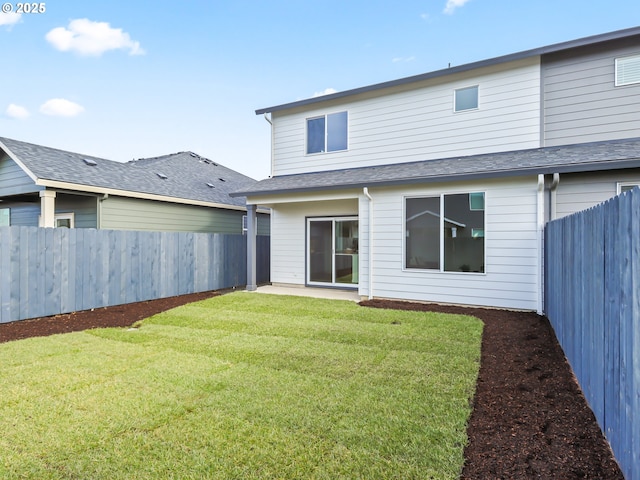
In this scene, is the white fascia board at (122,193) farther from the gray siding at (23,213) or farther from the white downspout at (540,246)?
the white downspout at (540,246)

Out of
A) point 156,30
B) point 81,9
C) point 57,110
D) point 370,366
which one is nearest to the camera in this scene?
point 370,366

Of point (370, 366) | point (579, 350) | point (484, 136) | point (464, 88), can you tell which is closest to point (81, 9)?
point (464, 88)

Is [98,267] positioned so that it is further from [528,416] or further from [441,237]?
[528,416]

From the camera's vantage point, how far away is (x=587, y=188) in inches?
289

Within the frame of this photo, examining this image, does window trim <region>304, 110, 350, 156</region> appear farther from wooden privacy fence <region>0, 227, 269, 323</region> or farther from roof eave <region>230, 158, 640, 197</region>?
wooden privacy fence <region>0, 227, 269, 323</region>

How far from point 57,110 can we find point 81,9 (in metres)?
11.3

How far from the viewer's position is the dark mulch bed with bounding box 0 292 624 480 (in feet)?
8.05

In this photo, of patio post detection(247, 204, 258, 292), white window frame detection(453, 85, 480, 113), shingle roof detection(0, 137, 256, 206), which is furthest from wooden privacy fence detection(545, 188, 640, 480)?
shingle roof detection(0, 137, 256, 206)

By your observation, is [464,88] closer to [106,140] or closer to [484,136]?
[484,136]

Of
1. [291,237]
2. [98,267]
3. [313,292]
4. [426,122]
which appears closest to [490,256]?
[426,122]

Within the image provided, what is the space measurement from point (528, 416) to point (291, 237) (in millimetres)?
8753

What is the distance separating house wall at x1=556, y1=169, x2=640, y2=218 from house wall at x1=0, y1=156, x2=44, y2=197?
12470 mm

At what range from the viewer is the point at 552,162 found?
7.18m
